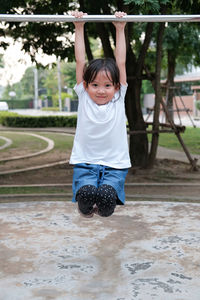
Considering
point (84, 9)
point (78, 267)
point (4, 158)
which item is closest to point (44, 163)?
point (4, 158)

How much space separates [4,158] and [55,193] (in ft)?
19.5

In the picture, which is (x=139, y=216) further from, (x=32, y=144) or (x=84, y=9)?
(x=32, y=144)

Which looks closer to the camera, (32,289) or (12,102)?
(32,289)

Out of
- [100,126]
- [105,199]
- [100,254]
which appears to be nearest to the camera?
[105,199]

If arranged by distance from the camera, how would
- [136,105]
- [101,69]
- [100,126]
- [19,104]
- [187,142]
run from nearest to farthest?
[101,69] < [100,126] < [136,105] < [187,142] < [19,104]

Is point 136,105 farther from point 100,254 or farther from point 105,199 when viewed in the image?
point 105,199

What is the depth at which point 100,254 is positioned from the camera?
15.1 feet

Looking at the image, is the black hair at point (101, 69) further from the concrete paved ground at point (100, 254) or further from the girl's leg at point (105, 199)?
the concrete paved ground at point (100, 254)

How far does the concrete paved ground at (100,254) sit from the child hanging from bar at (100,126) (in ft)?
1.88

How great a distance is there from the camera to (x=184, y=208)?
6.52m

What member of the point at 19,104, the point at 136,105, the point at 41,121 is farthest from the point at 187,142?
the point at 19,104

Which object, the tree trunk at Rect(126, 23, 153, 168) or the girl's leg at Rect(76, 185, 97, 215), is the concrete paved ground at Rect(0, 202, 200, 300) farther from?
the tree trunk at Rect(126, 23, 153, 168)

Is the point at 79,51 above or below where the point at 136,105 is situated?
above

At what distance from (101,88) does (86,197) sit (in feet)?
2.82
